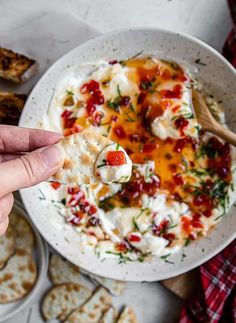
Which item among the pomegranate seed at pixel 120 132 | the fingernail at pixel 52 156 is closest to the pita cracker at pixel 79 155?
the fingernail at pixel 52 156

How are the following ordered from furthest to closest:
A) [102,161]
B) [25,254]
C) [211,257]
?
1. [25,254]
2. [211,257]
3. [102,161]

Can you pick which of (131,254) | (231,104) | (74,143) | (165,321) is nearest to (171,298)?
(165,321)

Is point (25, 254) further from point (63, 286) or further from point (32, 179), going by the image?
point (32, 179)

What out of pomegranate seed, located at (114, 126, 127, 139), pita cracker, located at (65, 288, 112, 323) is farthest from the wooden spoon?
pita cracker, located at (65, 288, 112, 323)

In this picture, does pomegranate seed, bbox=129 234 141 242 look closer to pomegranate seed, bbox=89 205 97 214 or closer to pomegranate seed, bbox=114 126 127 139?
pomegranate seed, bbox=89 205 97 214

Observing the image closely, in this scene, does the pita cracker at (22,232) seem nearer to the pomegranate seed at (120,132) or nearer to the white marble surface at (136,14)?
the pomegranate seed at (120,132)
